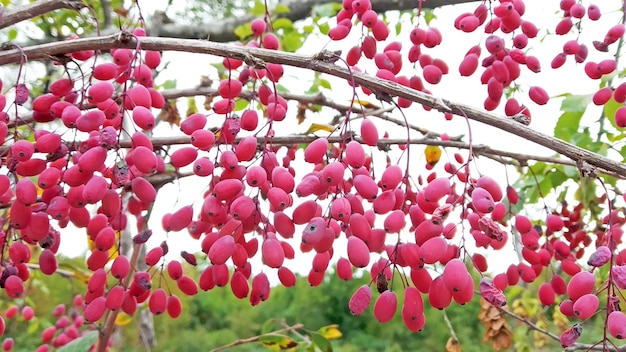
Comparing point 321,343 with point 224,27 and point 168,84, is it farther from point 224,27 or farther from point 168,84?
point 224,27

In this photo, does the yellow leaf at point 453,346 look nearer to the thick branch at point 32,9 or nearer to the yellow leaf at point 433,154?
the yellow leaf at point 433,154

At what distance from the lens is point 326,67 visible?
2.44 ft

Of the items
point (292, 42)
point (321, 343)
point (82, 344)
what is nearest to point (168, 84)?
point (292, 42)

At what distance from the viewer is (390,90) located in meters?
0.74

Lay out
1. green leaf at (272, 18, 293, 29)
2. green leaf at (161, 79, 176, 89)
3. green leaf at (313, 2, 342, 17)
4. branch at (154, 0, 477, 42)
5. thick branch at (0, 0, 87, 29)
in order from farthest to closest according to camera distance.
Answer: branch at (154, 0, 477, 42)
green leaf at (313, 2, 342, 17)
green leaf at (272, 18, 293, 29)
green leaf at (161, 79, 176, 89)
thick branch at (0, 0, 87, 29)

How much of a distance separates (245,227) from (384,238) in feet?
0.60

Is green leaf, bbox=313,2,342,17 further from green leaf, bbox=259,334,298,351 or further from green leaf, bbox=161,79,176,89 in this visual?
green leaf, bbox=259,334,298,351

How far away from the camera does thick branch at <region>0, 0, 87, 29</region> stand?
82cm

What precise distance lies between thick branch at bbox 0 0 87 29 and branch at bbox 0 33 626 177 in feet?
0.26

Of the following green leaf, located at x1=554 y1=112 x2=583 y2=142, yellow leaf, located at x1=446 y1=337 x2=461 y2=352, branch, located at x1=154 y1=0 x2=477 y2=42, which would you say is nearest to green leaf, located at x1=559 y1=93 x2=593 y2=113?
A: green leaf, located at x1=554 y1=112 x2=583 y2=142

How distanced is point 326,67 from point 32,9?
450 millimetres

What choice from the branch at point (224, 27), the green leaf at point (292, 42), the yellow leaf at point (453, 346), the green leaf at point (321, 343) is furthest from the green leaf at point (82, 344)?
the branch at point (224, 27)

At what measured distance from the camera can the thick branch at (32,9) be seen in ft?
2.70

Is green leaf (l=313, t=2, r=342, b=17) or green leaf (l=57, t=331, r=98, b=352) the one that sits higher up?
green leaf (l=313, t=2, r=342, b=17)
